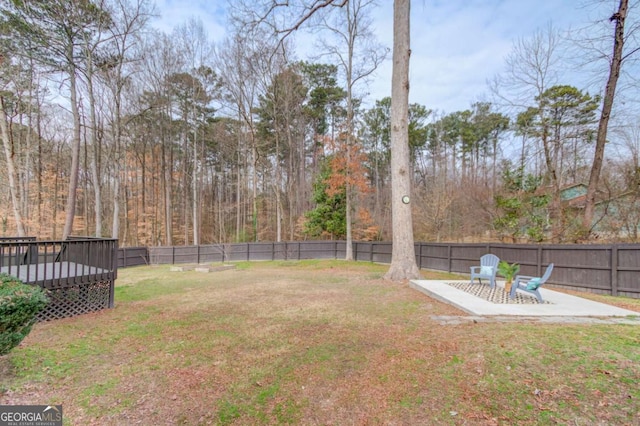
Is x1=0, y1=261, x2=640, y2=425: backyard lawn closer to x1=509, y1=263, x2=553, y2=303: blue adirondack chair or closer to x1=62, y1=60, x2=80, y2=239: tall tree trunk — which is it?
x1=509, y1=263, x2=553, y2=303: blue adirondack chair

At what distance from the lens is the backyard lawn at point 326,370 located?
7.13ft

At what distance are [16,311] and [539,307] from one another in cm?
689

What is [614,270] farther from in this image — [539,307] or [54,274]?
[54,274]

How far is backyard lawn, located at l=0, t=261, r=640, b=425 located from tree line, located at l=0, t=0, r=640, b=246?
8030 millimetres

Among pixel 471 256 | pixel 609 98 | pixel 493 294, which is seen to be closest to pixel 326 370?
pixel 493 294

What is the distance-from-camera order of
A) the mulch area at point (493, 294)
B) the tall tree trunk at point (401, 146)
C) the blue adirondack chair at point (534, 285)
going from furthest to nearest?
the tall tree trunk at point (401, 146)
the mulch area at point (493, 294)
the blue adirondack chair at point (534, 285)

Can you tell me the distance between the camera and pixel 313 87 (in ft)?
63.4

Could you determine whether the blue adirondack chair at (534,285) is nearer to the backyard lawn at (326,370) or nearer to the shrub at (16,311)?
the backyard lawn at (326,370)

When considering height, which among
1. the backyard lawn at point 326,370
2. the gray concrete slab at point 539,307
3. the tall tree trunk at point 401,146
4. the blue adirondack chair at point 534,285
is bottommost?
the backyard lawn at point 326,370

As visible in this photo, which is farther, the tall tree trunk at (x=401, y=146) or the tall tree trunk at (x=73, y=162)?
the tall tree trunk at (x=73, y=162)

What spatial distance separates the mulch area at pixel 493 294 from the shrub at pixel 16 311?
256 inches

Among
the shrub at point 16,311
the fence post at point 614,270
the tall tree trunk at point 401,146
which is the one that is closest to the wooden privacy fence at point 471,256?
the fence post at point 614,270

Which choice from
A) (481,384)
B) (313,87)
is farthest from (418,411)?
(313,87)

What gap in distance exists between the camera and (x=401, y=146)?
793 cm
